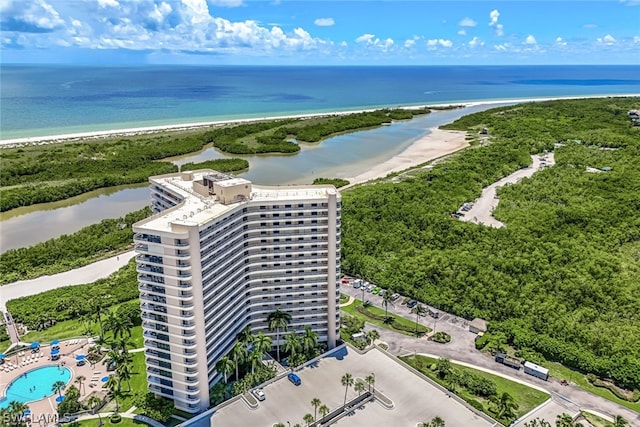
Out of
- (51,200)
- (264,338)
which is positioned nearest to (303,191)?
(264,338)

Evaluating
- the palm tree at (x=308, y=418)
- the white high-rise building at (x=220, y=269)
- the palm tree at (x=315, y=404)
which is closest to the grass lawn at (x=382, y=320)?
the white high-rise building at (x=220, y=269)

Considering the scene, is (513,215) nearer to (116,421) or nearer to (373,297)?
(373,297)

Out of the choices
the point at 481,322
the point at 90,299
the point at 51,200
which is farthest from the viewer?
the point at 51,200

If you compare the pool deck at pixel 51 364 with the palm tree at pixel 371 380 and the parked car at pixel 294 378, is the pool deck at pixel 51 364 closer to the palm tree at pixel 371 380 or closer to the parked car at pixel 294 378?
the parked car at pixel 294 378

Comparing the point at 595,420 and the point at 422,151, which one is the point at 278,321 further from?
the point at 422,151

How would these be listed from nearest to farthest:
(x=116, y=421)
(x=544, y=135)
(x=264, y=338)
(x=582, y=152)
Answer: (x=116, y=421), (x=264, y=338), (x=582, y=152), (x=544, y=135)

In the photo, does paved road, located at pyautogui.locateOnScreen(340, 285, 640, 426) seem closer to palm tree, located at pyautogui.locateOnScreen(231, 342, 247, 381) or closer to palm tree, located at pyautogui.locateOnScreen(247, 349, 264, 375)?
palm tree, located at pyautogui.locateOnScreen(247, 349, 264, 375)

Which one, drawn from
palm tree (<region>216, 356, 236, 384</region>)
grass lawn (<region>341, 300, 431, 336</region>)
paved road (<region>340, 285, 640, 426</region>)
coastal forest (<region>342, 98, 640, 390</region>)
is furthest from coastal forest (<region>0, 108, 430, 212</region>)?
palm tree (<region>216, 356, 236, 384</region>)
